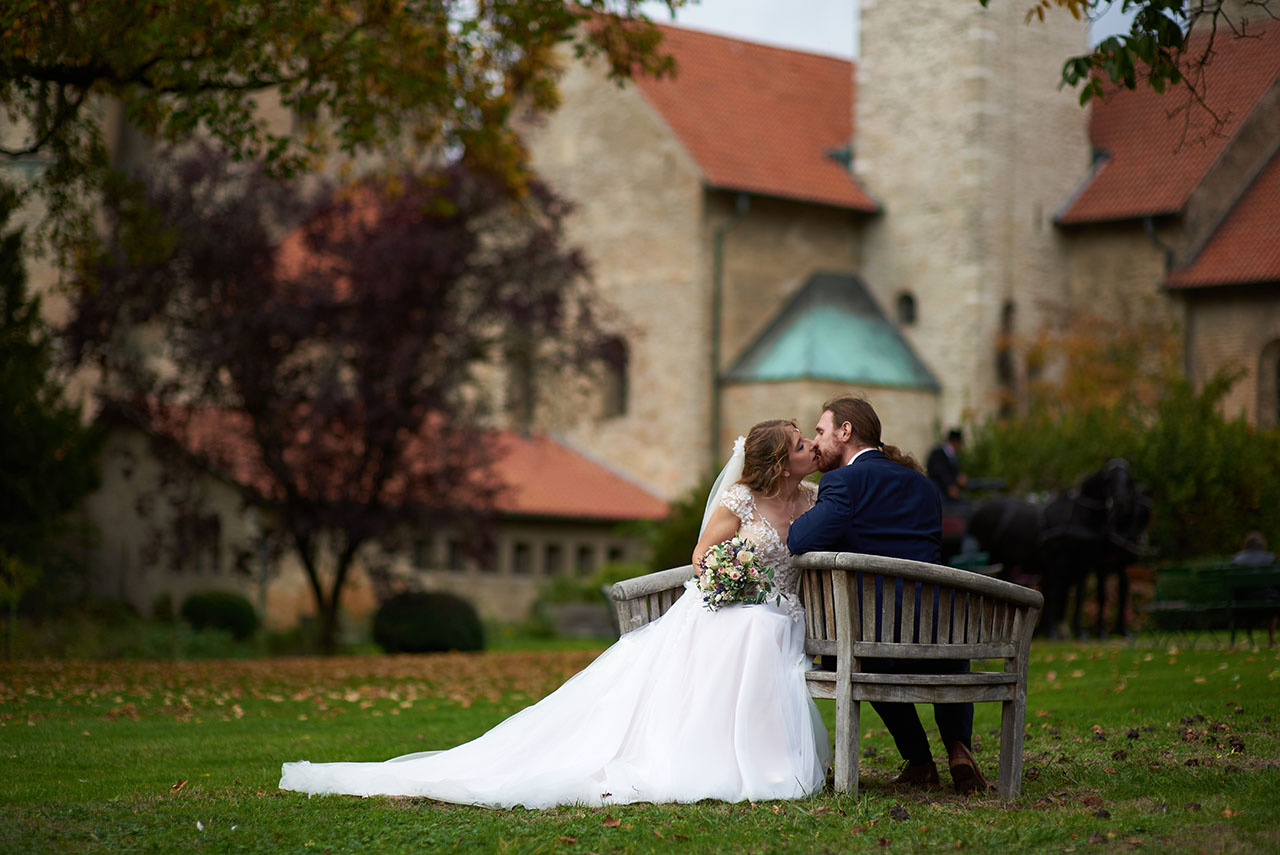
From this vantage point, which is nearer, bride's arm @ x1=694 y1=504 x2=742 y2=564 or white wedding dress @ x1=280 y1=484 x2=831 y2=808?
white wedding dress @ x1=280 y1=484 x2=831 y2=808

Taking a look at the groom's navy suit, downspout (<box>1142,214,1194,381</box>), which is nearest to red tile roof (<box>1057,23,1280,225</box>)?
downspout (<box>1142,214,1194,381</box>)

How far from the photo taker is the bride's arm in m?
7.50

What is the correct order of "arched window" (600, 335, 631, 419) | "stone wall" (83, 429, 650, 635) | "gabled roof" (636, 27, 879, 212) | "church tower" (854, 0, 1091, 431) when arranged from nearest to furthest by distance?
"stone wall" (83, 429, 650, 635), "church tower" (854, 0, 1091, 431), "gabled roof" (636, 27, 879, 212), "arched window" (600, 335, 631, 419)

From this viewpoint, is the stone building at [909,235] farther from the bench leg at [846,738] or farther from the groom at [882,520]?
the bench leg at [846,738]

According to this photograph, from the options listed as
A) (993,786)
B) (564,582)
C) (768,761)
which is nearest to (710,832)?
(768,761)

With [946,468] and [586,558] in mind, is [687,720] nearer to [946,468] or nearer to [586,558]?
[946,468]

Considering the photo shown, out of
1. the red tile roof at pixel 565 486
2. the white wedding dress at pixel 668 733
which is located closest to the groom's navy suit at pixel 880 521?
the white wedding dress at pixel 668 733

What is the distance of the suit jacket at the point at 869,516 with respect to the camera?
695 cm

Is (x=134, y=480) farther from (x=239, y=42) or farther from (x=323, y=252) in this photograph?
(x=239, y=42)

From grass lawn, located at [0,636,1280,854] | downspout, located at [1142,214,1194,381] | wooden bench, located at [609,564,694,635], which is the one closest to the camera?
grass lawn, located at [0,636,1280,854]

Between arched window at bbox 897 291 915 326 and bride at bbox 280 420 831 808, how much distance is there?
93.2ft

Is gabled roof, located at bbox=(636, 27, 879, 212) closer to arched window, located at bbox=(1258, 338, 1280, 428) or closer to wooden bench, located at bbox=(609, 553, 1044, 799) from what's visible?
arched window, located at bbox=(1258, 338, 1280, 428)

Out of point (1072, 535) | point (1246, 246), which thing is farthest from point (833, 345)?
point (1072, 535)

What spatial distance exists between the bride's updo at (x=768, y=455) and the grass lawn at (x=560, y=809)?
156cm
